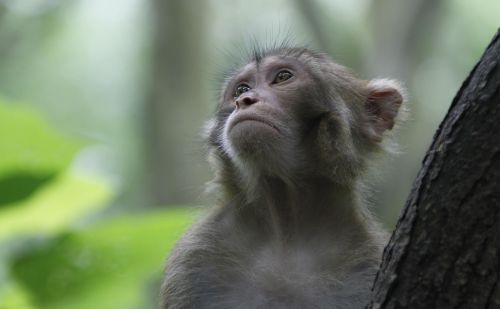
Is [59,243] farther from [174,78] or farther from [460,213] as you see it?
[174,78]

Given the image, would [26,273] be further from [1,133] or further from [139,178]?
[139,178]

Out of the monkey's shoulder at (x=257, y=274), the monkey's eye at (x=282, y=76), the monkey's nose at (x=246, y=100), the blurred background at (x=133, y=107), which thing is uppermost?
the blurred background at (x=133, y=107)

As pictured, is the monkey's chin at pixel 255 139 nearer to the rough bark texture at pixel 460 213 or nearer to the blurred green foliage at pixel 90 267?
the blurred green foliage at pixel 90 267

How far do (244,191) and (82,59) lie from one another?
1620cm

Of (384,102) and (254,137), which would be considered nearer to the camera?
(254,137)

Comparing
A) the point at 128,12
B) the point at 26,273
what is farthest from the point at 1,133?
the point at 128,12

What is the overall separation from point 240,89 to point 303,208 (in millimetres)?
891

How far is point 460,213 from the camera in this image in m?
3.73

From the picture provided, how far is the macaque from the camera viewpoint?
224 inches

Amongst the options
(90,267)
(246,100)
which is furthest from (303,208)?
(90,267)

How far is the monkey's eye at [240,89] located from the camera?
6.30 m

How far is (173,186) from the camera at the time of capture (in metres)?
13.3

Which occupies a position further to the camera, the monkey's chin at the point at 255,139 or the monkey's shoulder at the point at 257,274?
the monkey's chin at the point at 255,139

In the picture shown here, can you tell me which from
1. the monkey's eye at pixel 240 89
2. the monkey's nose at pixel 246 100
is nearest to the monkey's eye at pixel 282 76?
the monkey's eye at pixel 240 89
